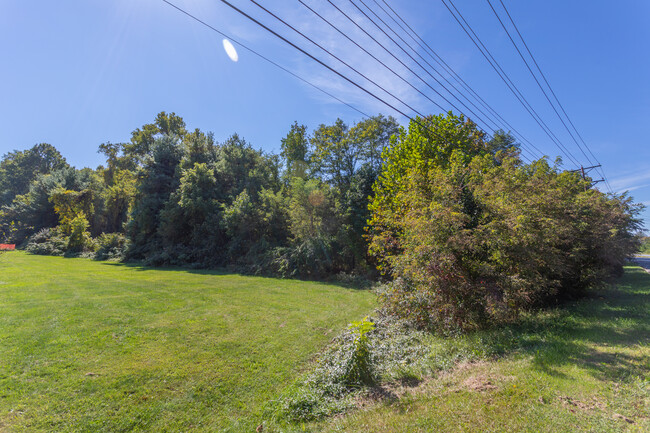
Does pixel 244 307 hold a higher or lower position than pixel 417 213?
lower

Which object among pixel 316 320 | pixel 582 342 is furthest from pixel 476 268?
pixel 316 320

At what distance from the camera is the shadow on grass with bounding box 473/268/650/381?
440 centimetres

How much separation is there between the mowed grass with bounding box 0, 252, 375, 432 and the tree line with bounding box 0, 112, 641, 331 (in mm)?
3773

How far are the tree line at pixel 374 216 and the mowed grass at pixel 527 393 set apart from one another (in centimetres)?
140

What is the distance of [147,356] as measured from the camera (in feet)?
17.8

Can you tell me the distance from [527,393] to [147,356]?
672cm

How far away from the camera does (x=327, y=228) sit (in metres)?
18.5

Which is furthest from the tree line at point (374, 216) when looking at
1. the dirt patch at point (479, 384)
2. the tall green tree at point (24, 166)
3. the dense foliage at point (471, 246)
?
the tall green tree at point (24, 166)

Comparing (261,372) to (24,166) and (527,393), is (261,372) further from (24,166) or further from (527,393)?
(24,166)

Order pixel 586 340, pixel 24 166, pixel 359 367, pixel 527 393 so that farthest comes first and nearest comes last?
pixel 24 166
pixel 586 340
pixel 359 367
pixel 527 393

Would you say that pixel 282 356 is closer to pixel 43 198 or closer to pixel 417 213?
pixel 417 213

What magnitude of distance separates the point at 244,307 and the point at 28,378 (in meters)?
5.71

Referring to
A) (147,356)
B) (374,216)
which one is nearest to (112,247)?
(147,356)

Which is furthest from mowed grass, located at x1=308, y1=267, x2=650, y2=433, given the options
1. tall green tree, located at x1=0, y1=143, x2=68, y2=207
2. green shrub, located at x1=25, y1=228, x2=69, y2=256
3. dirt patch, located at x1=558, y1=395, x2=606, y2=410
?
tall green tree, located at x1=0, y1=143, x2=68, y2=207
